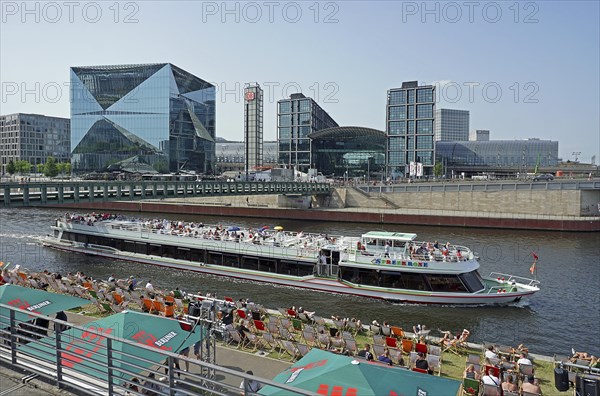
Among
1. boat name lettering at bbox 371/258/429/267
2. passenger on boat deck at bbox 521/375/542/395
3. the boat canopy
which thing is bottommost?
passenger on boat deck at bbox 521/375/542/395

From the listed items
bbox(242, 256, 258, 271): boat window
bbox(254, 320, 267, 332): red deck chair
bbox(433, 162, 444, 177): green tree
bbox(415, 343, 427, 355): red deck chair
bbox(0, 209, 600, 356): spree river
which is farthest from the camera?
bbox(433, 162, 444, 177): green tree

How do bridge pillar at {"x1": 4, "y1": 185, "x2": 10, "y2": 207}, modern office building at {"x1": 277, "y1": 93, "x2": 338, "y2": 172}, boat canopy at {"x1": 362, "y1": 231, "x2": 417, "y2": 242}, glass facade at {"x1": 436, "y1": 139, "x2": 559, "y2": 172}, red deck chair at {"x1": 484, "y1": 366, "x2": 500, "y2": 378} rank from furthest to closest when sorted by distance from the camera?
1. glass facade at {"x1": 436, "y1": 139, "x2": 559, "y2": 172}
2. modern office building at {"x1": 277, "y1": 93, "x2": 338, "y2": 172}
3. bridge pillar at {"x1": 4, "y1": 185, "x2": 10, "y2": 207}
4. boat canopy at {"x1": 362, "y1": 231, "x2": 417, "y2": 242}
5. red deck chair at {"x1": 484, "y1": 366, "x2": 500, "y2": 378}

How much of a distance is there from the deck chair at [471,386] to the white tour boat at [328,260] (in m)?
13.5

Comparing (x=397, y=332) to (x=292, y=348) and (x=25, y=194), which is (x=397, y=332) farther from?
(x=25, y=194)

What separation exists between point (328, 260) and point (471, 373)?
1519cm

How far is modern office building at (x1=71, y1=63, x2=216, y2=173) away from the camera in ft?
351

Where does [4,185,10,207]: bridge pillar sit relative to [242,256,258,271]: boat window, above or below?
above

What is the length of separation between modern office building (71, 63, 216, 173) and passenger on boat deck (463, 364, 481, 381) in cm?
10043

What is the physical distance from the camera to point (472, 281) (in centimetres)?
2645

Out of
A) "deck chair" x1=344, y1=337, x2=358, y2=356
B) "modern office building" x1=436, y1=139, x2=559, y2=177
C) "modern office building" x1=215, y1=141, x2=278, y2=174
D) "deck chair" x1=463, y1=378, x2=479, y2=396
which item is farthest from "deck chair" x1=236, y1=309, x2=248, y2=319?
"modern office building" x1=215, y1=141, x2=278, y2=174

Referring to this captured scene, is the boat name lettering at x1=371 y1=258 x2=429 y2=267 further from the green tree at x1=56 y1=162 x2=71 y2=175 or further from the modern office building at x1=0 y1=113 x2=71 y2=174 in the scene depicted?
the modern office building at x1=0 y1=113 x2=71 y2=174

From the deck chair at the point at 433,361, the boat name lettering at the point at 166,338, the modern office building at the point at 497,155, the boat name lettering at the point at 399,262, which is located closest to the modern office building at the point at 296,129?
the modern office building at the point at 497,155

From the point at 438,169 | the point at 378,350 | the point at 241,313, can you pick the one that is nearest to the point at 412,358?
the point at 378,350

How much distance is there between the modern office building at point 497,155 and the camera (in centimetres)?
15450
